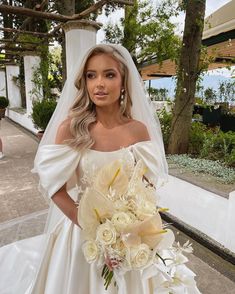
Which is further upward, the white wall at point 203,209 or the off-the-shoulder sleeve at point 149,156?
the off-the-shoulder sleeve at point 149,156

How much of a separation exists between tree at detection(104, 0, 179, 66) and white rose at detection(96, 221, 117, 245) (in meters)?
7.79

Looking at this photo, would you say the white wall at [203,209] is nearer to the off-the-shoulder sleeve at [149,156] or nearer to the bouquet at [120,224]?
the off-the-shoulder sleeve at [149,156]

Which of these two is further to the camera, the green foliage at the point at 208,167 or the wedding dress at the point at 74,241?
the green foliage at the point at 208,167

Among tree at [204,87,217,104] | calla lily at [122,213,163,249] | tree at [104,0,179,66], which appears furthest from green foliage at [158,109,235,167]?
tree at [104,0,179,66]

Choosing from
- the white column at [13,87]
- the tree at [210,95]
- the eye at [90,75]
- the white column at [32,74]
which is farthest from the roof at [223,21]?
the white column at [13,87]

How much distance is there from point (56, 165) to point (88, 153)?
0.52 feet

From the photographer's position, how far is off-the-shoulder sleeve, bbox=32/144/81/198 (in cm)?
127

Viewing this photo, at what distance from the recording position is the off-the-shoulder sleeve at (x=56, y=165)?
1.27 m

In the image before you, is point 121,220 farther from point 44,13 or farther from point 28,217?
point 44,13

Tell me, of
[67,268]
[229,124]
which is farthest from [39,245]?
[229,124]

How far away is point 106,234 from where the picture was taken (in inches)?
36.2

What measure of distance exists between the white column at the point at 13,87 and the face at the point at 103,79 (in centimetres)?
1257

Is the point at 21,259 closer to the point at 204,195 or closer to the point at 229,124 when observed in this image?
the point at 204,195

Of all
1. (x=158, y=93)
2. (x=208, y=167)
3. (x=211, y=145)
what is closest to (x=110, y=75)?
(x=208, y=167)
